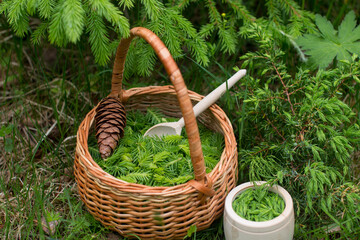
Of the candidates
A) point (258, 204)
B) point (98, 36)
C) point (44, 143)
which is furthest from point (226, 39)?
point (44, 143)

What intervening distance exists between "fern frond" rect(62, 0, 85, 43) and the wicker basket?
0.69 feet

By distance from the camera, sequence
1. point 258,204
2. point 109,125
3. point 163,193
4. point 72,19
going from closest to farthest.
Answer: point 72,19 < point 163,193 < point 258,204 < point 109,125

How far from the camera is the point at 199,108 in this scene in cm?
168

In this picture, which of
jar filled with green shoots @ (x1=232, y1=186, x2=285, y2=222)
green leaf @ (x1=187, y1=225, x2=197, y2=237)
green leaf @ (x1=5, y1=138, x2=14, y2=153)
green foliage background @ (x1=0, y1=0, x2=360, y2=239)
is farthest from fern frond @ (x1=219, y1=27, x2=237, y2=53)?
green leaf @ (x1=5, y1=138, x2=14, y2=153)

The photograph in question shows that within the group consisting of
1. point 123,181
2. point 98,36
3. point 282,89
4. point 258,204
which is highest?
point 98,36

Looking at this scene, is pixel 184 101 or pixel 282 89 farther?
pixel 282 89

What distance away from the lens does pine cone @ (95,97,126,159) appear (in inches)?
64.2

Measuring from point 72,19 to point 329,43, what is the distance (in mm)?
1186

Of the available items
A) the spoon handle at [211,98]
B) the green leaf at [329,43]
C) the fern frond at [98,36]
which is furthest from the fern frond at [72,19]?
the green leaf at [329,43]

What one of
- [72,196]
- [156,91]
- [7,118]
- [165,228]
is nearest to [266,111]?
[156,91]

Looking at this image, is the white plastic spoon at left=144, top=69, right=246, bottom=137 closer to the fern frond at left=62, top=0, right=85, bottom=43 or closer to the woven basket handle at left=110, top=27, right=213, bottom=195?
the woven basket handle at left=110, top=27, right=213, bottom=195

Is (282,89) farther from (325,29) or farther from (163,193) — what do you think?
(163,193)

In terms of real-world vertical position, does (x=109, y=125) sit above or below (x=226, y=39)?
below

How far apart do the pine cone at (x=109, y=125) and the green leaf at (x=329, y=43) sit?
90cm
